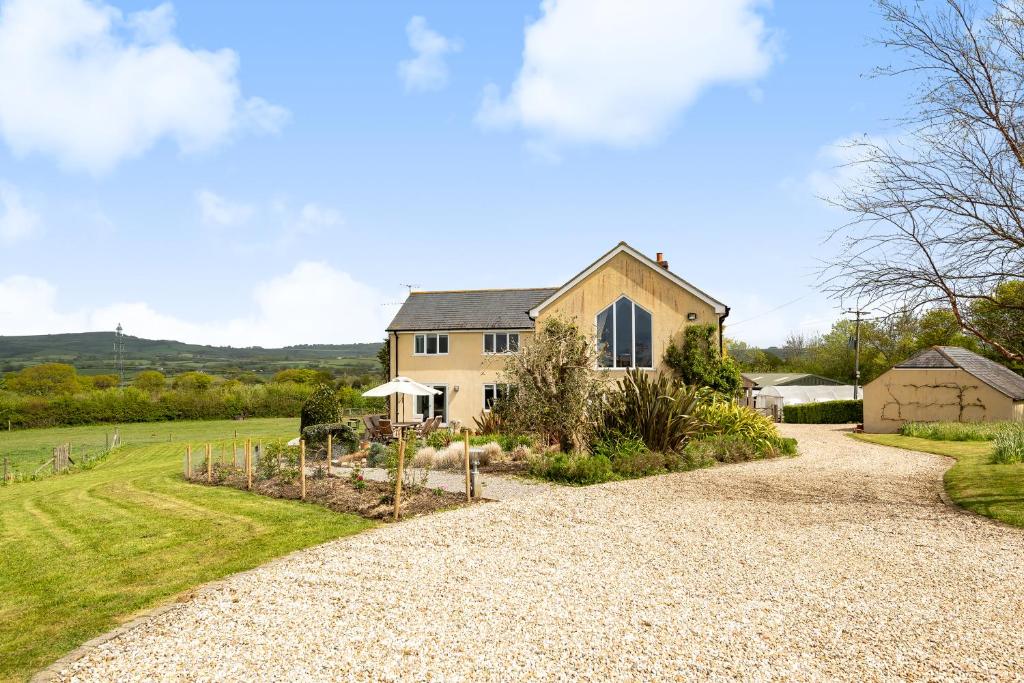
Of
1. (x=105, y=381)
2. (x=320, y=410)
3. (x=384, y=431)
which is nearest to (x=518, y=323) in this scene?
(x=384, y=431)

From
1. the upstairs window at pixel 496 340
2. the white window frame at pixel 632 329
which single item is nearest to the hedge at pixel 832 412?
the upstairs window at pixel 496 340

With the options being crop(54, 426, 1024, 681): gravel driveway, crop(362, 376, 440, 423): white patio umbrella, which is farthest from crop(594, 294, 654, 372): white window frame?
crop(54, 426, 1024, 681): gravel driveway

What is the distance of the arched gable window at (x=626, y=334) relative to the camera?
88.8ft

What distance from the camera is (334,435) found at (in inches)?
890

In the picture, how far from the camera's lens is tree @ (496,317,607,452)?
59.9ft

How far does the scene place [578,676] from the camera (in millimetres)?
5980

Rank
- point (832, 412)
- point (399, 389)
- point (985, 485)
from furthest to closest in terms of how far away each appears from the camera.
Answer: point (832, 412) → point (399, 389) → point (985, 485)

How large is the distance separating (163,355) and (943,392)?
154047 mm

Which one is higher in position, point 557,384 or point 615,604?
point 557,384

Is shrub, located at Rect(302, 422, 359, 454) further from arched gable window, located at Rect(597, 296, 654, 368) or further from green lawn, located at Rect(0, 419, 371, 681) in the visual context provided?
arched gable window, located at Rect(597, 296, 654, 368)

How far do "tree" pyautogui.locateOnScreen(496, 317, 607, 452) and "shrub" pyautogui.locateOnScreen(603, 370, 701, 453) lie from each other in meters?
0.93

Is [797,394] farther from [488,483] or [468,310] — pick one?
[488,483]

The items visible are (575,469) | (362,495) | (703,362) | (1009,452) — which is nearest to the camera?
(362,495)

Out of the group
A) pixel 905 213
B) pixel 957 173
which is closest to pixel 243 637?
pixel 905 213
